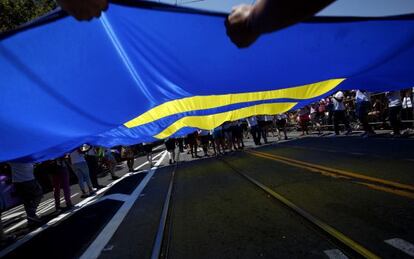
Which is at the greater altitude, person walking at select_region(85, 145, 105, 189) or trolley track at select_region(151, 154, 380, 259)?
person walking at select_region(85, 145, 105, 189)

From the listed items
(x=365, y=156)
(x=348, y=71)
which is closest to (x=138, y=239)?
(x=348, y=71)

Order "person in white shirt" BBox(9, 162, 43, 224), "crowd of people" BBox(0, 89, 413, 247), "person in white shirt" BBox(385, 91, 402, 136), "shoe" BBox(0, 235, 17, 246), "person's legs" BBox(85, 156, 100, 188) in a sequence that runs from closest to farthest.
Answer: "shoe" BBox(0, 235, 17, 246) → "person in white shirt" BBox(9, 162, 43, 224) → "crowd of people" BBox(0, 89, 413, 247) → "person in white shirt" BBox(385, 91, 402, 136) → "person's legs" BBox(85, 156, 100, 188)

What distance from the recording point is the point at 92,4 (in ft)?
4.40

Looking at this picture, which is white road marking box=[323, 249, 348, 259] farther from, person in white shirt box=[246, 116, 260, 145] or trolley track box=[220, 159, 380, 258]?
person in white shirt box=[246, 116, 260, 145]

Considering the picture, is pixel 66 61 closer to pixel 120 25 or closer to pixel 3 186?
pixel 120 25

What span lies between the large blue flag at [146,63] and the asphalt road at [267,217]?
5.95 feet

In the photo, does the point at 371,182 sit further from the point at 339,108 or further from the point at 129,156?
the point at 129,156

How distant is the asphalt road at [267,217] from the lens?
13.0ft

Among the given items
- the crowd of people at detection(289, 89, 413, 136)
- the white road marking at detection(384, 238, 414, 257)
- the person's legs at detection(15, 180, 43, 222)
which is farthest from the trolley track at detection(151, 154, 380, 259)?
the crowd of people at detection(289, 89, 413, 136)

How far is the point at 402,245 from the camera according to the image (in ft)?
11.3

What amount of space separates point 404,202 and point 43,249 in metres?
5.69

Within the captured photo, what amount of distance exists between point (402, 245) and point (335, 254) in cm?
64

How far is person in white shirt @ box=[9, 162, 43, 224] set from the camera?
26.8ft

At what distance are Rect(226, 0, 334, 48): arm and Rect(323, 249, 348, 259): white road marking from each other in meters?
2.81
